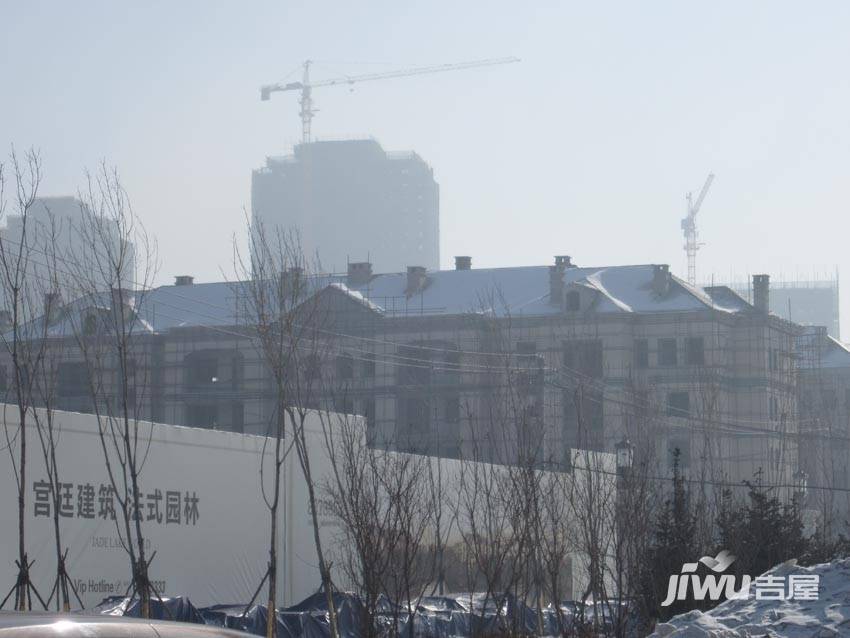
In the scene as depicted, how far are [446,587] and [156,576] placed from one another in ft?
26.9

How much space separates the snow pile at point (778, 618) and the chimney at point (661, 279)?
36288 mm

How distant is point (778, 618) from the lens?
10984mm

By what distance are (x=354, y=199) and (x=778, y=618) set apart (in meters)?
182

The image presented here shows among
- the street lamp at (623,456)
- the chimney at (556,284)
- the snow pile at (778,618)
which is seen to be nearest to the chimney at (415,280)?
the chimney at (556,284)

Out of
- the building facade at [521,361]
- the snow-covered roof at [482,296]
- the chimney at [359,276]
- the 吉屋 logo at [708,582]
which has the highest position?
the chimney at [359,276]

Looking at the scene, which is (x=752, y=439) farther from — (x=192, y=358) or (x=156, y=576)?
(x=156, y=576)

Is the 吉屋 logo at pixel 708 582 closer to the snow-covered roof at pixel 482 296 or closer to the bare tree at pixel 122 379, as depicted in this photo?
the bare tree at pixel 122 379

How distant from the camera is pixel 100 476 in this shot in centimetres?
1600

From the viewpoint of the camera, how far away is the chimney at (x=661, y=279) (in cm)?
4770

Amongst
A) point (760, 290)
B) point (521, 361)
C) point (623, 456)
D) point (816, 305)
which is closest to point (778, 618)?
point (623, 456)

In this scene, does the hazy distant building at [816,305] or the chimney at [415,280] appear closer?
the chimney at [415,280]

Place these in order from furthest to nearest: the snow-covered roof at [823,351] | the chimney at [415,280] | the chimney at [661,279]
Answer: the snow-covered roof at [823,351] → the chimney at [415,280] → the chimney at [661,279]

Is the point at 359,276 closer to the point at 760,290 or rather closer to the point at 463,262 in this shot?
the point at 463,262

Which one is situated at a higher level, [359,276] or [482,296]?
[359,276]
